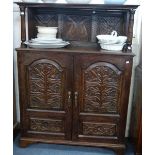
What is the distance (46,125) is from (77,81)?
0.51m

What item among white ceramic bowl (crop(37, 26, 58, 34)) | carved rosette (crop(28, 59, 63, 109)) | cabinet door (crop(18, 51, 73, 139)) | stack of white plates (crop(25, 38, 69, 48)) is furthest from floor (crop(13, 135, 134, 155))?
white ceramic bowl (crop(37, 26, 58, 34))

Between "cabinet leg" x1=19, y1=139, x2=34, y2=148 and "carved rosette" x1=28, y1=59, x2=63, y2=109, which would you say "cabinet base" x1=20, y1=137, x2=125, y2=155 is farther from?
"carved rosette" x1=28, y1=59, x2=63, y2=109

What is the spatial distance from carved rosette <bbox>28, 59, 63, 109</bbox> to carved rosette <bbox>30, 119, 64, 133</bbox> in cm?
14

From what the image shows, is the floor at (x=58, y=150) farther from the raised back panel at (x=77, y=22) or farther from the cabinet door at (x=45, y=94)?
the raised back panel at (x=77, y=22)

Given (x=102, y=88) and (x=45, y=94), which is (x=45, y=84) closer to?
(x=45, y=94)

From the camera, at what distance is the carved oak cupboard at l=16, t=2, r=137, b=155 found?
71.1 inches

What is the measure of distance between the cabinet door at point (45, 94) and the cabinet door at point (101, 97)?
9 centimetres

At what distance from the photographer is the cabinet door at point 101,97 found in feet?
5.89

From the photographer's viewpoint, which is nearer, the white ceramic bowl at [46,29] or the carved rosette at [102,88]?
the carved rosette at [102,88]

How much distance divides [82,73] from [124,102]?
44 cm

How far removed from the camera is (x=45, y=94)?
75.4 inches

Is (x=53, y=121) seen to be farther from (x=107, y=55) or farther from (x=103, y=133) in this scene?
(x=107, y=55)

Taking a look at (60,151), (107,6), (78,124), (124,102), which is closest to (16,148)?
(60,151)

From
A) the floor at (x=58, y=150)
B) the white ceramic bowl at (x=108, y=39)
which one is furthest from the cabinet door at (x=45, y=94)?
the white ceramic bowl at (x=108, y=39)
